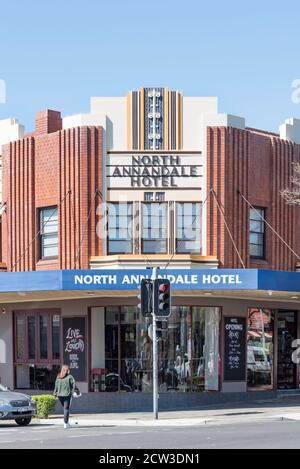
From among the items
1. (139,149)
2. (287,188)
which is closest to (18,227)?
(139,149)

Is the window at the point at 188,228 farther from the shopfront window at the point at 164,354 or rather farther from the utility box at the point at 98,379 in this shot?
the utility box at the point at 98,379

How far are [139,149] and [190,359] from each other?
6857 mm

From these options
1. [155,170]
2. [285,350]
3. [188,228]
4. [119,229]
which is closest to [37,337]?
[119,229]

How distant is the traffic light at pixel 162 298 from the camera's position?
24859 mm

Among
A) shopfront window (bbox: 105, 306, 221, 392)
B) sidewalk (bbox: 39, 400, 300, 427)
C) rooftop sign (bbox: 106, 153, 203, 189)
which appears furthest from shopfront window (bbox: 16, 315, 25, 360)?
rooftop sign (bbox: 106, 153, 203, 189)

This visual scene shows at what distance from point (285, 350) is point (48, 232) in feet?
30.0

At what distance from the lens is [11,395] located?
24.3m

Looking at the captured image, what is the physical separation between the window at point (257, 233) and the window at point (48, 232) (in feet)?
20.9

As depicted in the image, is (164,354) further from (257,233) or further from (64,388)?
(64,388)

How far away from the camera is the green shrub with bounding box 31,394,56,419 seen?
84.6 feet

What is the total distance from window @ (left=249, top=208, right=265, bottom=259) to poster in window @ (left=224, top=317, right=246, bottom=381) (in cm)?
228

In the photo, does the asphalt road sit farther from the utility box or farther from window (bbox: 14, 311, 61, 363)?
window (bbox: 14, 311, 61, 363)

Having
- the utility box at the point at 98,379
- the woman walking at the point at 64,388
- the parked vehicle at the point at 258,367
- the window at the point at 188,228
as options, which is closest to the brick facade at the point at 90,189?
the window at the point at 188,228
